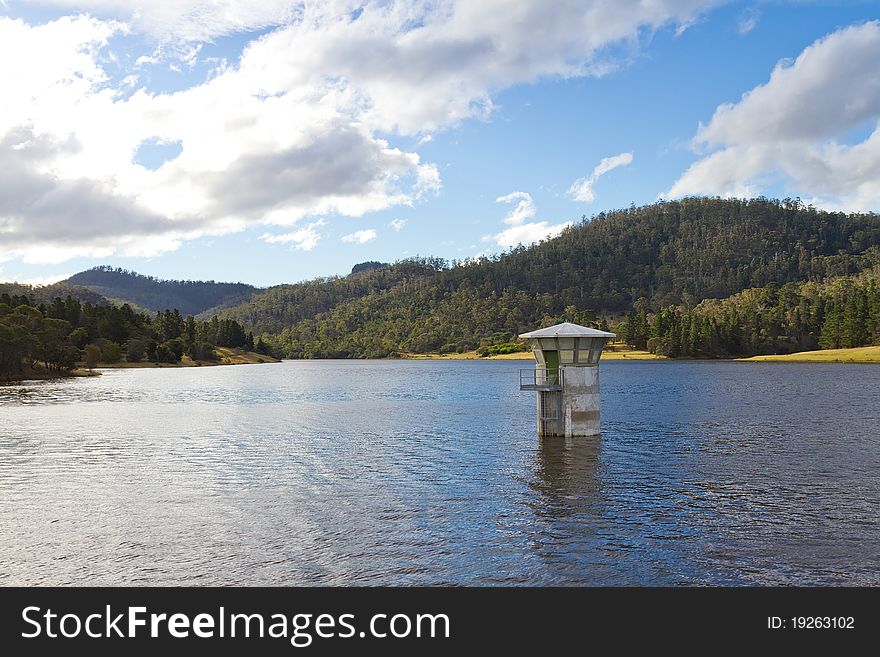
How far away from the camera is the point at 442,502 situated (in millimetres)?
27922

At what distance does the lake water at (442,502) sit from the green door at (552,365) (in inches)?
163

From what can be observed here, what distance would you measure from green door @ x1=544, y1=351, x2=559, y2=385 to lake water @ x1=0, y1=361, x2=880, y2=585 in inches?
163

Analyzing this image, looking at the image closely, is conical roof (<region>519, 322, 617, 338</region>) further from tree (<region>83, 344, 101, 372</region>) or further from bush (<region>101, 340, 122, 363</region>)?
bush (<region>101, 340, 122, 363</region>)

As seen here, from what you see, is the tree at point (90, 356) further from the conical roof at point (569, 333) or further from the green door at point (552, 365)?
the conical roof at point (569, 333)

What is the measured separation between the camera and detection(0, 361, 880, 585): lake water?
19516 mm

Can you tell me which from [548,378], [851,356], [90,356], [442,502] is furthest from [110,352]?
[851,356]

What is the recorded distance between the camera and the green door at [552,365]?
43.8 m

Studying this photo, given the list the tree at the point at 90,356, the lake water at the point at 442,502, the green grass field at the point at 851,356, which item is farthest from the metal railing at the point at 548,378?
the green grass field at the point at 851,356

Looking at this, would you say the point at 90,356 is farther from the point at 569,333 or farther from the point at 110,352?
the point at 569,333
